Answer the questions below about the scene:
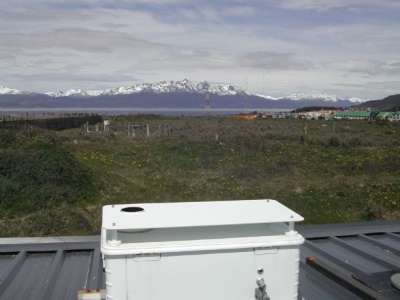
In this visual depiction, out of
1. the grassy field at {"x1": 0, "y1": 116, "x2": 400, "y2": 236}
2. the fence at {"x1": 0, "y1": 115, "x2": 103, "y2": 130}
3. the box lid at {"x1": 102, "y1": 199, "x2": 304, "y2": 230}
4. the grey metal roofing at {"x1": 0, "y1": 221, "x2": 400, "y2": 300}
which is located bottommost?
the grassy field at {"x1": 0, "y1": 116, "x2": 400, "y2": 236}

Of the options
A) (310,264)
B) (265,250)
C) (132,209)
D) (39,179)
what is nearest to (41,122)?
(39,179)

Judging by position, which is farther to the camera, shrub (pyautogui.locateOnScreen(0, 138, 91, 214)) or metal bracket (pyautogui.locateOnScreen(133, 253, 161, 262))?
shrub (pyautogui.locateOnScreen(0, 138, 91, 214))

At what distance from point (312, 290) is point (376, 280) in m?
0.82

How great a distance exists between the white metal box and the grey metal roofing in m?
1.78

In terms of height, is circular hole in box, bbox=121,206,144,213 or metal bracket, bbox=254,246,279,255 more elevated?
circular hole in box, bbox=121,206,144,213

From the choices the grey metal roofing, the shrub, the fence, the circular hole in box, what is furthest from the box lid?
the fence

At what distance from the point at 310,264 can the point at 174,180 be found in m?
14.1

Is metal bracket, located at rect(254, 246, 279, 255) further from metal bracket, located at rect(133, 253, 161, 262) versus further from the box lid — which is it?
metal bracket, located at rect(133, 253, 161, 262)

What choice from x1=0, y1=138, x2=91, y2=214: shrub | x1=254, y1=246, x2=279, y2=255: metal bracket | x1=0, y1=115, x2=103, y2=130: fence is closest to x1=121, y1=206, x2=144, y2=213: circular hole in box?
x1=254, y1=246, x2=279, y2=255: metal bracket

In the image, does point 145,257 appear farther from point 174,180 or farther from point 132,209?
point 174,180

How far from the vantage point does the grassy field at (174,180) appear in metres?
15.5

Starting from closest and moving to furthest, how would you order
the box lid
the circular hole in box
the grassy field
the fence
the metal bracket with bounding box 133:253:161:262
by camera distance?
the metal bracket with bounding box 133:253:161:262 < the box lid < the circular hole in box < the grassy field < the fence

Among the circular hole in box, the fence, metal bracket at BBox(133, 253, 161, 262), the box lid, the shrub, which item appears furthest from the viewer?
the fence

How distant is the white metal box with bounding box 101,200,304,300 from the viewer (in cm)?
382
